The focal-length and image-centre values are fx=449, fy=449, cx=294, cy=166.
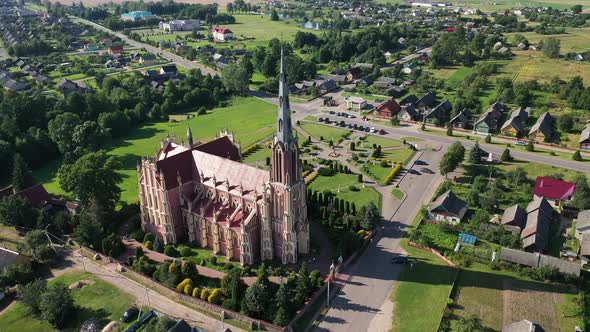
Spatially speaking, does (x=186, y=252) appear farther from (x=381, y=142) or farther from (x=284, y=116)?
(x=381, y=142)

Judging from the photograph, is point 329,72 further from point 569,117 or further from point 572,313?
point 572,313

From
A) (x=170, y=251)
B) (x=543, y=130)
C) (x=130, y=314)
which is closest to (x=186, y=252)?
(x=170, y=251)

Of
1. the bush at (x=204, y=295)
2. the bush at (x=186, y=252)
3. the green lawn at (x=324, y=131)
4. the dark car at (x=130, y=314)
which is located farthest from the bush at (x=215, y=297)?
the green lawn at (x=324, y=131)

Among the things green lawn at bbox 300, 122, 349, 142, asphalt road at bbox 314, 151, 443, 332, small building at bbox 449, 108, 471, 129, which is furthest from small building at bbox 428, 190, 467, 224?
small building at bbox 449, 108, 471, 129

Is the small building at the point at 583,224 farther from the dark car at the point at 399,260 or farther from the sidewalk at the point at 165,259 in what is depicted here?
the sidewalk at the point at 165,259

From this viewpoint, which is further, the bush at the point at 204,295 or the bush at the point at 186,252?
the bush at the point at 186,252

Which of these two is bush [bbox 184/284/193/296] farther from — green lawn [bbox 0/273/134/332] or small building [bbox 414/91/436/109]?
small building [bbox 414/91/436/109]
